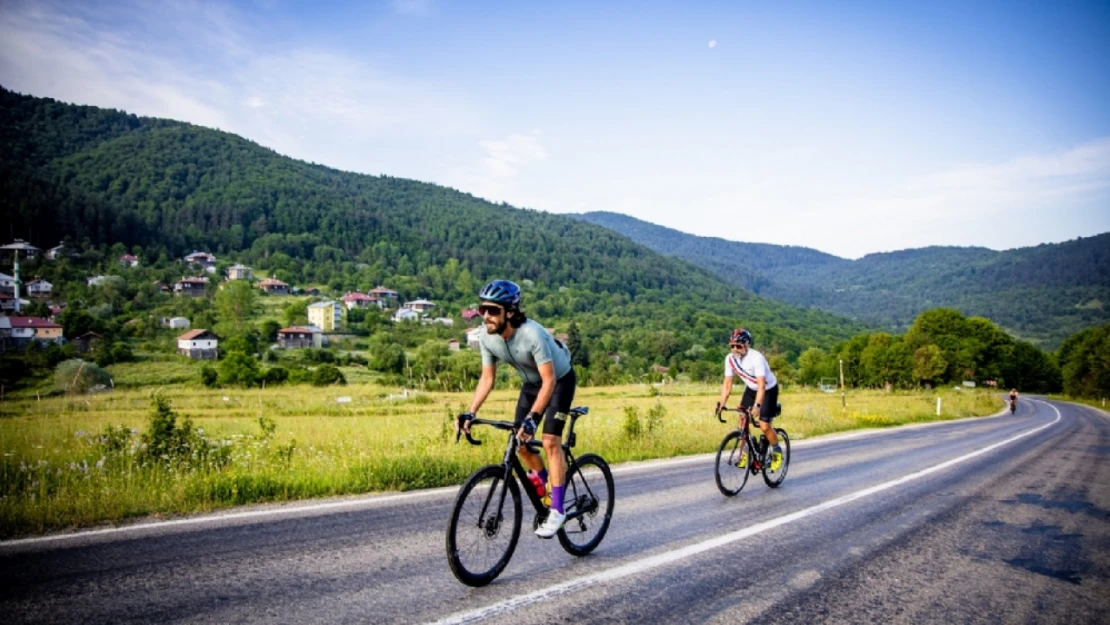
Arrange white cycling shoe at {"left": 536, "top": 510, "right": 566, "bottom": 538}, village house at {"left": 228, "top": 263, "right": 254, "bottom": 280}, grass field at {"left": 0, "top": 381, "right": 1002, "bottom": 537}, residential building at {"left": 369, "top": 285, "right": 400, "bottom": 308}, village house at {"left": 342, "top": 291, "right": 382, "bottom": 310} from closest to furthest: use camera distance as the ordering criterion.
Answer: white cycling shoe at {"left": 536, "top": 510, "right": 566, "bottom": 538}, grass field at {"left": 0, "top": 381, "right": 1002, "bottom": 537}, village house at {"left": 342, "top": 291, "right": 382, "bottom": 310}, village house at {"left": 228, "top": 263, "right": 254, "bottom": 280}, residential building at {"left": 369, "top": 285, "right": 400, "bottom": 308}

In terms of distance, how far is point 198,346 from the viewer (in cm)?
8300

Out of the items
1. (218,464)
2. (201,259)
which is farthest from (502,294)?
(201,259)

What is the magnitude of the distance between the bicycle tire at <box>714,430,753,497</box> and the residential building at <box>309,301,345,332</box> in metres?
117

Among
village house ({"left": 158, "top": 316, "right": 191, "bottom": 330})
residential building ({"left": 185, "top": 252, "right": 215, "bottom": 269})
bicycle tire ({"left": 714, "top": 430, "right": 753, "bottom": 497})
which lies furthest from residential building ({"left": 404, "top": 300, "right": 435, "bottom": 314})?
bicycle tire ({"left": 714, "top": 430, "right": 753, "bottom": 497})

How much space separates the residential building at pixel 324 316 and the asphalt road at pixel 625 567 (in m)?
118

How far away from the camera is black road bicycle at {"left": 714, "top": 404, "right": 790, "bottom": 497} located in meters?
7.81

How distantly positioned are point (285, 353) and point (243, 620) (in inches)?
3725

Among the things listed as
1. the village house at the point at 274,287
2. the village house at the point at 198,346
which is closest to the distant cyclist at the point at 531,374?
the village house at the point at 198,346

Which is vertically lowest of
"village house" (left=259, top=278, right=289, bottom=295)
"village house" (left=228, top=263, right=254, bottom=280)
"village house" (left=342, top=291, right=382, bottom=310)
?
"village house" (left=342, top=291, right=382, bottom=310)

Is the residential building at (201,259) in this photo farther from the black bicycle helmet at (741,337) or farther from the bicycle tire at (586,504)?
the bicycle tire at (586,504)

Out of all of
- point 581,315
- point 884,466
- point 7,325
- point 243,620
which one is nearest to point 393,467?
point 243,620

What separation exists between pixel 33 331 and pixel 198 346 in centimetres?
2126

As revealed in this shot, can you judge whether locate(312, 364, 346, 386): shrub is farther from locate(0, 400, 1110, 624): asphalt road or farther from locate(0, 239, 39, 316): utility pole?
locate(0, 239, 39, 316): utility pole

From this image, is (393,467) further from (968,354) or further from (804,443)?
(968,354)
